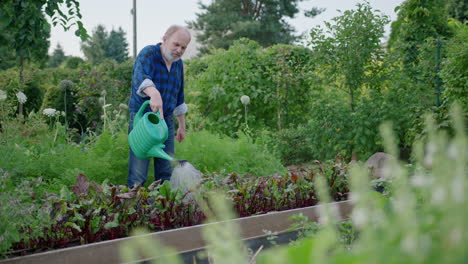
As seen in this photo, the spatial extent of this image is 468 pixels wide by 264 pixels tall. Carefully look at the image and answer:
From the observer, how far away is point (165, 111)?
149 inches


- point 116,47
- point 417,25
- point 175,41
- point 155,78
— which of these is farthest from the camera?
point 116,47

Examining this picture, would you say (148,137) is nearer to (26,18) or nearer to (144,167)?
(144,167)

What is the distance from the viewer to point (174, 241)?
9.19 ft

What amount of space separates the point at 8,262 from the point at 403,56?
23.8 feet

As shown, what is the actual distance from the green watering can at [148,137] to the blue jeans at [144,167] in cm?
22

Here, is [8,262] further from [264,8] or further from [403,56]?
[264,8]

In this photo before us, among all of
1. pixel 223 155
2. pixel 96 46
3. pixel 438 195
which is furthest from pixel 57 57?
pixel 438 195

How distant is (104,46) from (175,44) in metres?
39.4

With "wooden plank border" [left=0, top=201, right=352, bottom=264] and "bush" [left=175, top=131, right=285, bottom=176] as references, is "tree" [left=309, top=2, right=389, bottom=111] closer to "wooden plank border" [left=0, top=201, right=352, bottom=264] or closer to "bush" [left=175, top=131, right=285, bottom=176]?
"bush" [left=175, top=131, right=285, bottom=176]

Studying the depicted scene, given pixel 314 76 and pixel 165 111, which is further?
pixel 314 76

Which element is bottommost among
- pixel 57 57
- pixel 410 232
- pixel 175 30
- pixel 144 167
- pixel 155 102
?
pixel 144 167

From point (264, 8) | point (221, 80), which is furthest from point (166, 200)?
point (264, 8)

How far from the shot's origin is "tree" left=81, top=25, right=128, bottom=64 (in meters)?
40.0

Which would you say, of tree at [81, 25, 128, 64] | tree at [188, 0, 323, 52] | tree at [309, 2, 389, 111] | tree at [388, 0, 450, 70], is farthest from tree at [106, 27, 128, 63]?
tree at [309, 2, 389, 111]
